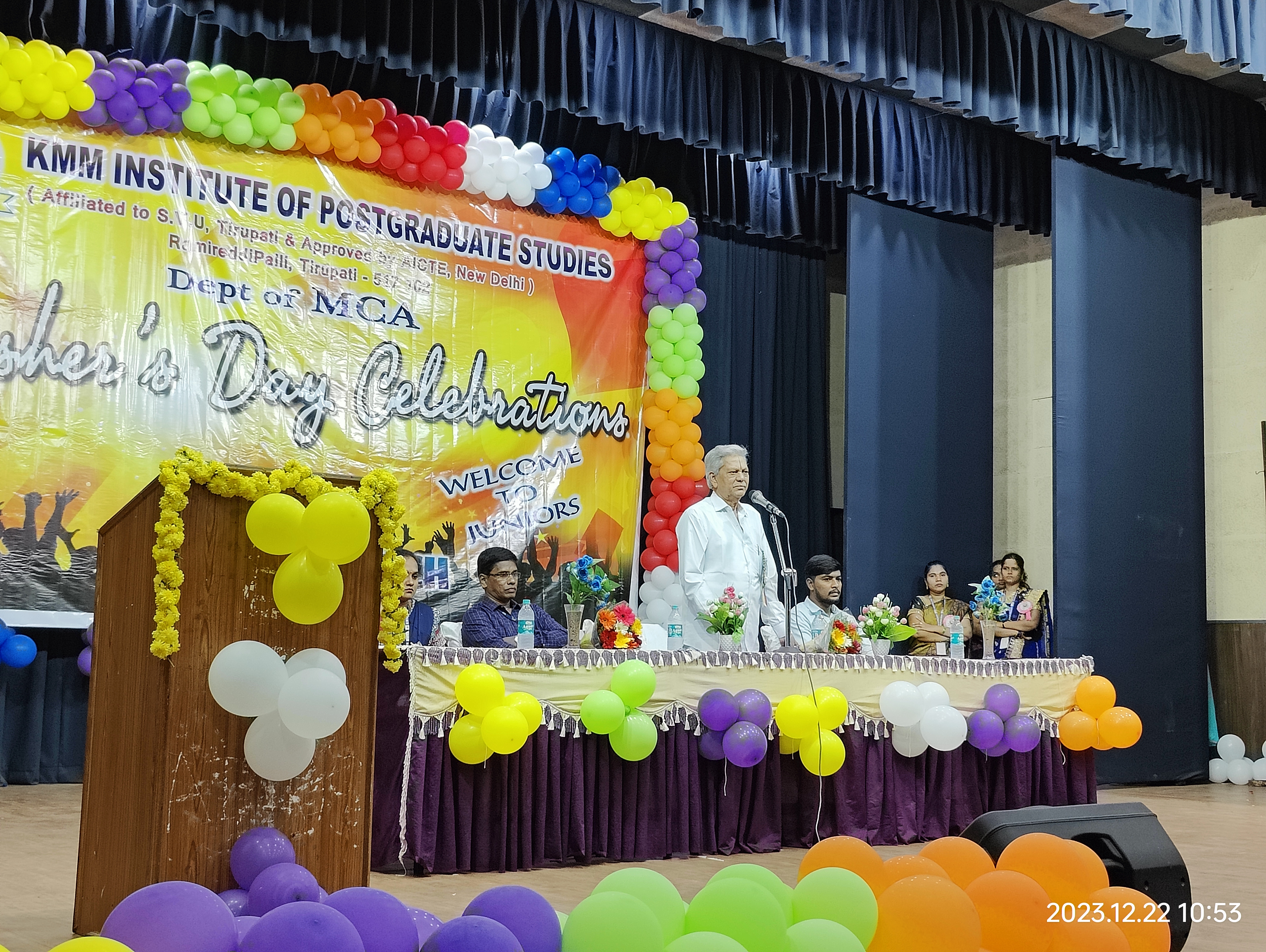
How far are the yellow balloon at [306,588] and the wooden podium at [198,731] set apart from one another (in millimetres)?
129

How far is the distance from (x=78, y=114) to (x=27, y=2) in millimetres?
525

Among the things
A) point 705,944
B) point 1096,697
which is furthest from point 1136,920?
point 1096,697

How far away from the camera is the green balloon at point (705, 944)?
2.38m

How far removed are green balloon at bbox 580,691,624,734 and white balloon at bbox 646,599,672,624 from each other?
3.05 meters

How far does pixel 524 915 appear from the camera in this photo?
2547mm

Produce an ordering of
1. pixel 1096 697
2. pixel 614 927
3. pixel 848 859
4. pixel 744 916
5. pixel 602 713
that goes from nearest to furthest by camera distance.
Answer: pixel 614 927 < pixel 744 916 < pixel 848 859 < pixel 602 713 < pixel 1096 697

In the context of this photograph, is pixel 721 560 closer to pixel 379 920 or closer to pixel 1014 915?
A: pixel 1014 915

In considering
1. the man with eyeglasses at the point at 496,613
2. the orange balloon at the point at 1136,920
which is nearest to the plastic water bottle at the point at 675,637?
the man with eyeglasses at the point at 496,613

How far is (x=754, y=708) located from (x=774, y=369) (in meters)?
4.75

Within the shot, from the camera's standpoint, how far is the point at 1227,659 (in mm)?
8594

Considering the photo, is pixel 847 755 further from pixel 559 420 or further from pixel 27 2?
pixel 27 2

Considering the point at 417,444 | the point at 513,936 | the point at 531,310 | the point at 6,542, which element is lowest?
the point at 513,936

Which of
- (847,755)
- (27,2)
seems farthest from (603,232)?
(847,755)

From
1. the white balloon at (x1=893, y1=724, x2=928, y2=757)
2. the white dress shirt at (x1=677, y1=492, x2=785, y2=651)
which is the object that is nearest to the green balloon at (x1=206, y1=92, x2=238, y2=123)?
the white dress shirt at (x1=677, y1=492, x2=785, y2=651)
